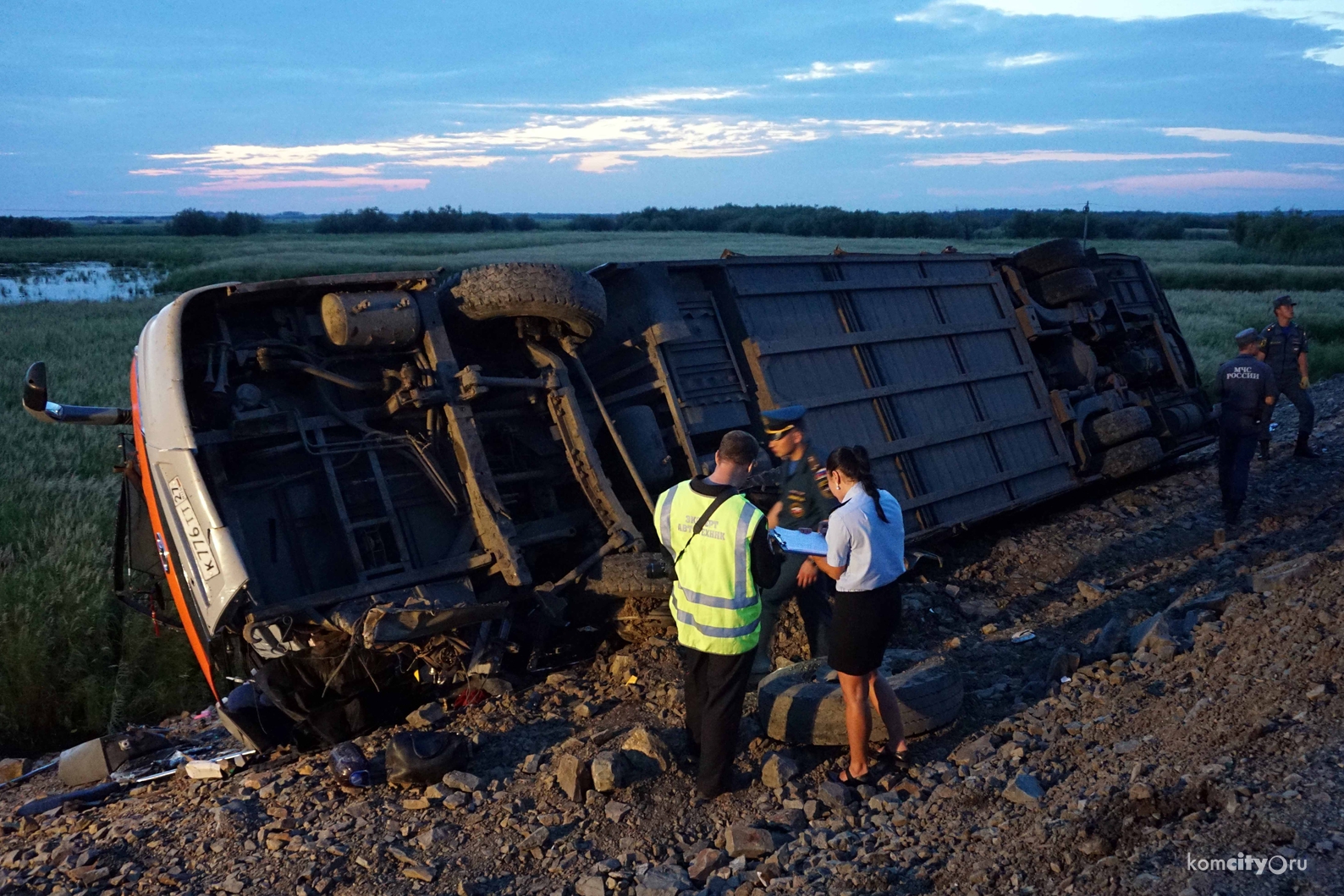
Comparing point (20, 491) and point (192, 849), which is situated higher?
point (20, 491)

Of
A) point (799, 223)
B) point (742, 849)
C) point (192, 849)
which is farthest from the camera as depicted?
point (799, 223)

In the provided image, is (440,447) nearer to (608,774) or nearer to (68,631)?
(608,774)

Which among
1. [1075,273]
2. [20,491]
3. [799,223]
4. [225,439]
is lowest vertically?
[1075,273]

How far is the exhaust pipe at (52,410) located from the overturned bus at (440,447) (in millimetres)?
25

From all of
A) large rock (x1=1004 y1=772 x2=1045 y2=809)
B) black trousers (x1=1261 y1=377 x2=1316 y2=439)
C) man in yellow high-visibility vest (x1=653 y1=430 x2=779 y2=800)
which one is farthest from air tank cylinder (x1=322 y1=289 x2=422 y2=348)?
black trousers (x1=1261 y1=377 x2=1316 y2=439)

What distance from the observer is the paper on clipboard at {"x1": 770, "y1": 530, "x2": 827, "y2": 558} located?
448 cm

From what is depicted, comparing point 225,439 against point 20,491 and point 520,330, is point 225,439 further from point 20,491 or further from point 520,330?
point 20,491

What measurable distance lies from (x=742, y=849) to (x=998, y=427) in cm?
545

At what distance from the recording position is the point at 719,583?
172 inches

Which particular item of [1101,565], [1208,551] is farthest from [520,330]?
[1208,551]

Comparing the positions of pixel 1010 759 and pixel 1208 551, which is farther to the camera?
pixel 1208 551

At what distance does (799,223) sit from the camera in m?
59.8

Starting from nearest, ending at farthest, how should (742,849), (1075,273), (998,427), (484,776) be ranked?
(742,849) → (484,776) → (998,427) → (1075,273)

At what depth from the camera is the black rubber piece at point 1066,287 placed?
965 cm
